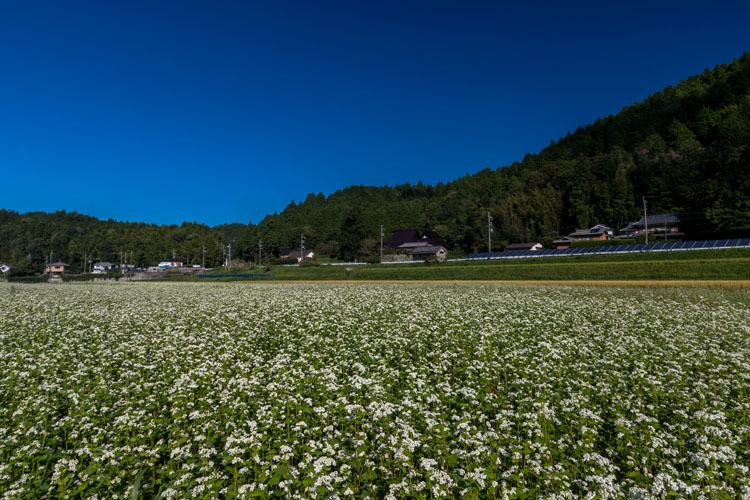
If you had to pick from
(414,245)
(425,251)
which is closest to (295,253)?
(414,245)

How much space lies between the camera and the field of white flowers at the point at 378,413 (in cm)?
481

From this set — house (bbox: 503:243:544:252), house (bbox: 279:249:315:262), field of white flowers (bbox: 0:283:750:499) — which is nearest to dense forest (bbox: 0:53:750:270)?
house (bbox: 503:243:544:252)

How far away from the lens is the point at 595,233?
8856 centimetres

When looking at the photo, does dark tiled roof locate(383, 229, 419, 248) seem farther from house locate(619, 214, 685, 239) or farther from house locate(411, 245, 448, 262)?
house locate(619, 214, 685, 239)

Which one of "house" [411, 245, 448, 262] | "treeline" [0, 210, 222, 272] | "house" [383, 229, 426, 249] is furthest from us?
"treeline" [0, 210, 222, 272]

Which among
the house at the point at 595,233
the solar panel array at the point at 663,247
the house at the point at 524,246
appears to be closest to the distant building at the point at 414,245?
the house at the point at 524,246

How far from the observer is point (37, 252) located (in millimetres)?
166500

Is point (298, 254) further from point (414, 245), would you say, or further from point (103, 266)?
point (103, 266)

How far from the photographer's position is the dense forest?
241ft

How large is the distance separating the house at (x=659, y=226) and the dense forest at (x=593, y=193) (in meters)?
2.72

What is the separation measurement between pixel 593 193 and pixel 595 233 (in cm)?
1296

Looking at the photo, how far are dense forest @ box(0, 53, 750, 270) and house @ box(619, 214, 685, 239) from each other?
2.72 metres

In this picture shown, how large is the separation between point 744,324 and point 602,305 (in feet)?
19.0

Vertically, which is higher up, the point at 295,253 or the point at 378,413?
the point at 295,253
